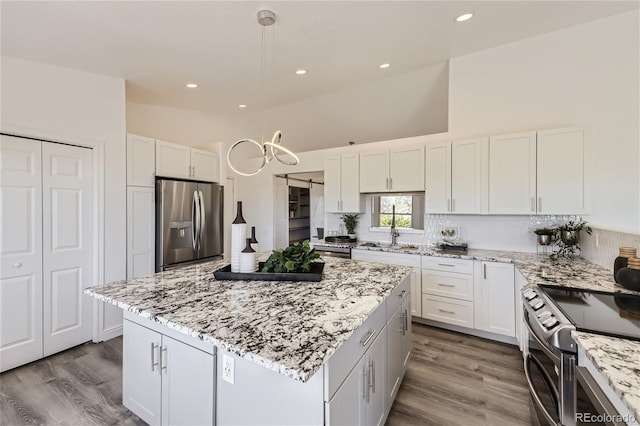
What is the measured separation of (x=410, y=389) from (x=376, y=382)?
85cm

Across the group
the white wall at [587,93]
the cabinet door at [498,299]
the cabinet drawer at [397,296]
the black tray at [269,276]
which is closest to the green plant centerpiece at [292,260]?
the black tray at [269,276]

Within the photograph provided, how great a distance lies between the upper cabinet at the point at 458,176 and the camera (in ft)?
10.6

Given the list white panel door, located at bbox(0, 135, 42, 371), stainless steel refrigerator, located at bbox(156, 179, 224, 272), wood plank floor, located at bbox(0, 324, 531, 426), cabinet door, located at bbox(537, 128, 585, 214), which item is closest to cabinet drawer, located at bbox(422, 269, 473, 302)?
wood plank floor, located at bbox(0, 324, 531, 426)

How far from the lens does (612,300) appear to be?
5.28 feet

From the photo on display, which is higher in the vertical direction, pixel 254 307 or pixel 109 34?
pixel 109 34

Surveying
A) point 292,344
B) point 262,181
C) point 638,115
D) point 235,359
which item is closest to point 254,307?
point 235,359

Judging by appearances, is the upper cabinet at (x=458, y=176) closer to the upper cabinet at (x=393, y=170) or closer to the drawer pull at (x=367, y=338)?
the upper cabinet at (x=393, y=170)

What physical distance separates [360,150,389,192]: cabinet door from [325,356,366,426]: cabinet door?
2.81m

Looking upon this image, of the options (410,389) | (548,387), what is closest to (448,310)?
(410,389)

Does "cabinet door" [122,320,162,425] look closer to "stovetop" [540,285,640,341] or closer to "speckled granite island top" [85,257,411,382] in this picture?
"speckled granite island top" [85,257,411,382]

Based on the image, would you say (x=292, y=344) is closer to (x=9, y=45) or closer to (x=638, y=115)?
(x=9, y=45)

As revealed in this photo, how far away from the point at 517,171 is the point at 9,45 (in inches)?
195

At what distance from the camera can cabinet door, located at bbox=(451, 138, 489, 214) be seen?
3229 mm

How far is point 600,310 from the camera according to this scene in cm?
147
